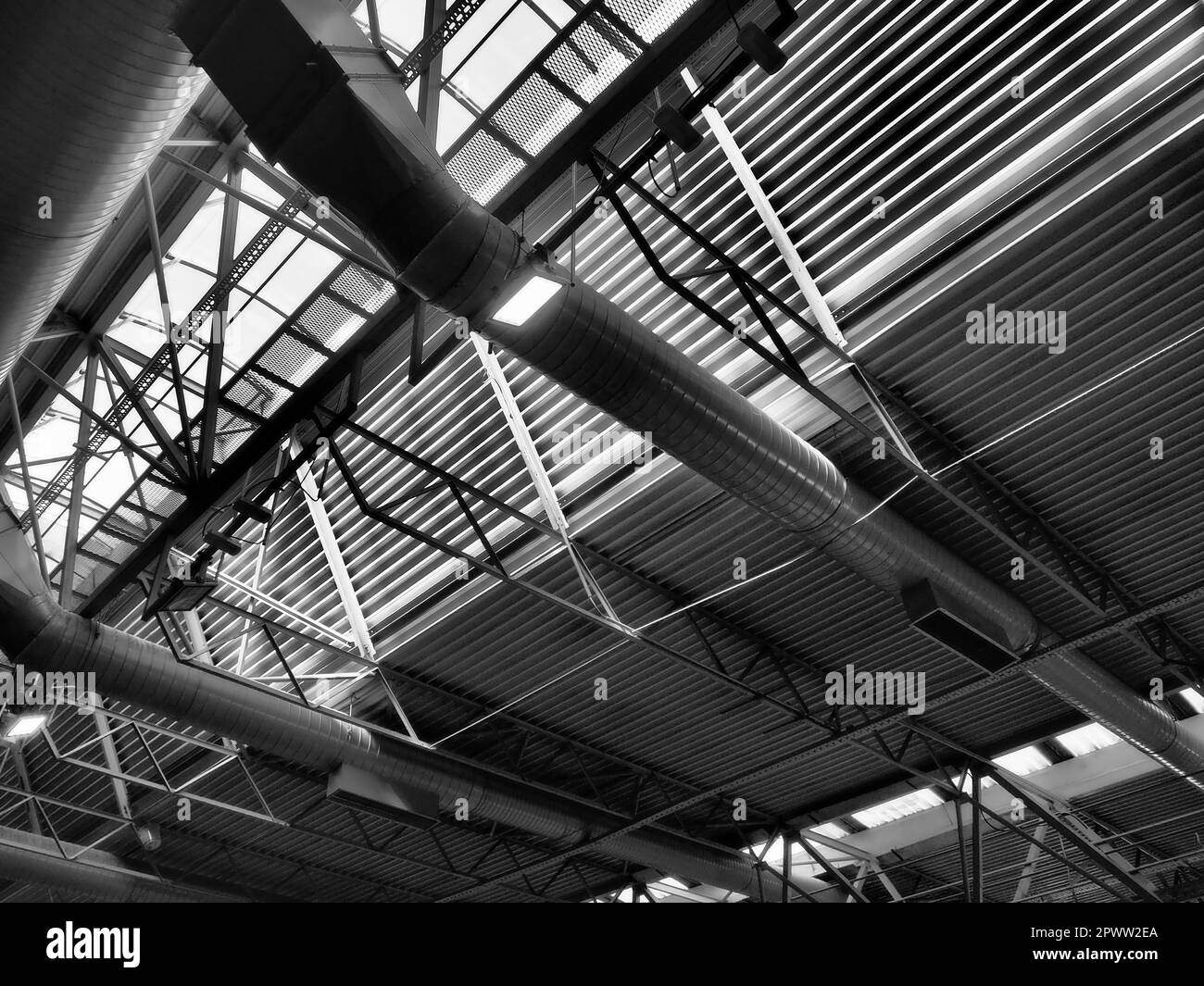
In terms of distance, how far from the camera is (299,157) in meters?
9.88

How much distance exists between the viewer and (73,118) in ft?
30.8

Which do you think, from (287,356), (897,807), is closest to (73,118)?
(287,356)

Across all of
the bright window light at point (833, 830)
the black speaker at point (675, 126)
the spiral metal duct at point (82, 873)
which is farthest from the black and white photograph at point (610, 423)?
the bright window light at point (833, 830)

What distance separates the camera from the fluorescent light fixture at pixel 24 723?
1881 cm

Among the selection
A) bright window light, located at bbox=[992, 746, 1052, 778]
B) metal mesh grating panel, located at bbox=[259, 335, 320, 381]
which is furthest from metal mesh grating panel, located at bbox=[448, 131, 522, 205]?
bright window light, located at bbox=[992, 746, 1052, 778]

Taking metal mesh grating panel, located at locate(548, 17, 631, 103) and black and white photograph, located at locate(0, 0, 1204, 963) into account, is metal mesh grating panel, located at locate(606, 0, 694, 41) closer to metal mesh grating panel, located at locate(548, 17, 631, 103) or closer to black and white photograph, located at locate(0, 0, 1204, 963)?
black and white photograph, located at locate(0, 0, 1204, 963)

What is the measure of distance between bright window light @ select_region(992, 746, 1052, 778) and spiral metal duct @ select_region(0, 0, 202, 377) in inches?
891

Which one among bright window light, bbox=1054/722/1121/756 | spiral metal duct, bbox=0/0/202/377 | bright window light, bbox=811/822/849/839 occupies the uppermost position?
spiral metal duct, bbox=0/0/202/377

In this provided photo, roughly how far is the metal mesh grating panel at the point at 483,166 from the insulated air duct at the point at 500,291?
115 inches

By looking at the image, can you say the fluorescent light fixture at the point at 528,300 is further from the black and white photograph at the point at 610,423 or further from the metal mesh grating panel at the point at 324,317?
the metal mesh grating panel at the point at 324,317

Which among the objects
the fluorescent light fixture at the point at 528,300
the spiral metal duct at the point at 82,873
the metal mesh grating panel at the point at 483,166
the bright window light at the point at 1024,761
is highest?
the metal mesh grating panel at the point at 483,166

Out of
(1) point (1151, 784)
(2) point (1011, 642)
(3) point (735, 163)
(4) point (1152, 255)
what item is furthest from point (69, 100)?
(1) point (1151, 784)

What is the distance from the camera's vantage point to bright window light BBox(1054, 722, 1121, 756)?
24.6m

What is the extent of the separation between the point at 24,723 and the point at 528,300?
44.6ft
